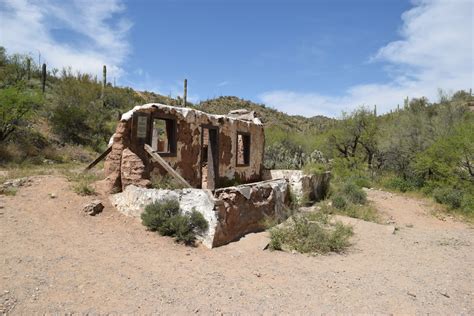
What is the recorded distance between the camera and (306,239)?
24.9 feet

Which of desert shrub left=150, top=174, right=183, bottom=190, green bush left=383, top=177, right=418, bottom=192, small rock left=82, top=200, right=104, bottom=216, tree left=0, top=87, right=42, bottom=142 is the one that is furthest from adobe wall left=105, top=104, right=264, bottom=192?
green bush left=383, top=177, right=418, bottom=192

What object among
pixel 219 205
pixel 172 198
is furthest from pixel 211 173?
pixel 219 205

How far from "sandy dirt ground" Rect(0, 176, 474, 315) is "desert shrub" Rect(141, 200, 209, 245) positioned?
0.66 feet

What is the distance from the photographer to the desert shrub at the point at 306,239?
24.3ft

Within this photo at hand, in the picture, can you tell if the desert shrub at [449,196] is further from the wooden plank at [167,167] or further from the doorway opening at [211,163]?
the wooden plank at [167,167]

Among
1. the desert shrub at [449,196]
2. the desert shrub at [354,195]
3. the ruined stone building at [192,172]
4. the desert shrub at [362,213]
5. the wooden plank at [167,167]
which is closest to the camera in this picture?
the ruined stone building at [192,172]

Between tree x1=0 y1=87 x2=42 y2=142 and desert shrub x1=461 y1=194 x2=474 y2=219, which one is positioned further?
tree x1=0 y1=87 x2=42 y2=142

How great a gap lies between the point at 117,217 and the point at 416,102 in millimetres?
25556

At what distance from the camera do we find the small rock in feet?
24.8

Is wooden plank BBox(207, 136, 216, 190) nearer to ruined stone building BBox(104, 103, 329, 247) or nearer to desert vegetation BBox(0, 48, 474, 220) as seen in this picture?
ruined stone building BBox(104, 103, 329, 247)

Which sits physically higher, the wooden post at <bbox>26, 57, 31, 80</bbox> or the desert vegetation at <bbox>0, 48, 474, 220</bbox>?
the wooden post at <bbox>26, 57, 31, 80</bbox>

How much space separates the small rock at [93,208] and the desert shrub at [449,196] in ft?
41.0

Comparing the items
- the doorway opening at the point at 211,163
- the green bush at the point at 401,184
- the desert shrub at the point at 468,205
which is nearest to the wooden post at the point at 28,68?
the doorway opening at the point at 211,163

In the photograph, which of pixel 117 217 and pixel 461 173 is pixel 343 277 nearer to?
pixel 117 217
